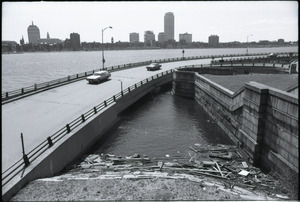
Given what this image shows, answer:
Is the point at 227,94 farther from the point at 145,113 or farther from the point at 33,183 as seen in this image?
the point at 33,183

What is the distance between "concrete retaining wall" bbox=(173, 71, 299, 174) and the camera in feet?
45.7

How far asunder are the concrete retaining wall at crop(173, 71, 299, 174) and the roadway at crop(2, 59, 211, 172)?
534 inches

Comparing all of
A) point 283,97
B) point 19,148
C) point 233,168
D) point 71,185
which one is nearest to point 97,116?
point 19,148

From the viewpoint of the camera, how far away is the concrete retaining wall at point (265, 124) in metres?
13.9

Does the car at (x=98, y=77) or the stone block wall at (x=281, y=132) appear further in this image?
the car at (x=98, y=77)

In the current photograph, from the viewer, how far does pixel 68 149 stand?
16.4 m

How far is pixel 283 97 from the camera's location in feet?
47.1

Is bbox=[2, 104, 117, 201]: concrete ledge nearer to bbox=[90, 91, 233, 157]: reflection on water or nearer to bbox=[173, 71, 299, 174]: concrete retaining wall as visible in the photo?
bbox=[90, 91, 233, 157]: reflection on water

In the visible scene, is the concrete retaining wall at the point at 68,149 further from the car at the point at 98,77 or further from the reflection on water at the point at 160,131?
the car at the point at 98,77

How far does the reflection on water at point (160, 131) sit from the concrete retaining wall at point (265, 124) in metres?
3.09

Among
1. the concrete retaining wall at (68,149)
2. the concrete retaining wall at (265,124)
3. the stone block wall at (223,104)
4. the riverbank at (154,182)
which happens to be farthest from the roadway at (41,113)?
the concrete retaining wall at (265,124)

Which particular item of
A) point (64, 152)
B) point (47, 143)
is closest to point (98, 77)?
point (64, 152)

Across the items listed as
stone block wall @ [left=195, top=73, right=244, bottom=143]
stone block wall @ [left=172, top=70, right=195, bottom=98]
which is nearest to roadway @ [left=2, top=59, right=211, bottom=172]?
stone block wall @ [left=195, top=73, right=244, bottom=143]

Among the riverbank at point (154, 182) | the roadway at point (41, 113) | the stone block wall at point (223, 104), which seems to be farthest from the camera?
the stone block wall at point (223, 104)
